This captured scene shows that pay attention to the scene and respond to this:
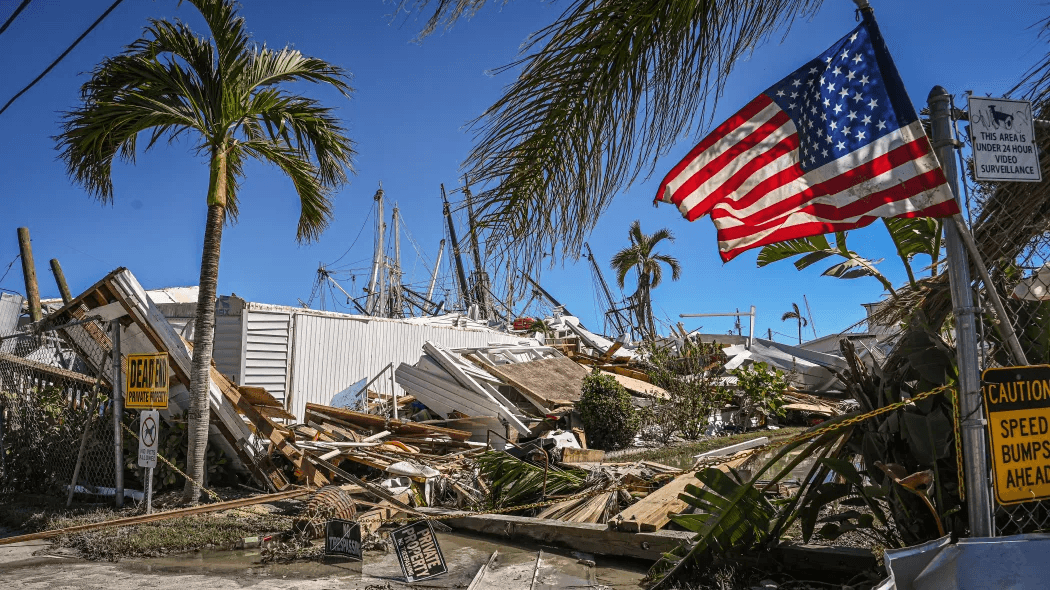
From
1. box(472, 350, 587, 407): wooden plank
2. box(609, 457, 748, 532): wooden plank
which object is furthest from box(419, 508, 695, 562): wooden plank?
box(472, 350, 587, 407): wooden plank

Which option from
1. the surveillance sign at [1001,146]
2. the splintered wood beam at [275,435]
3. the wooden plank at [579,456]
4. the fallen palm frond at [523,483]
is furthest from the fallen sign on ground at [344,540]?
the surveillance sign at [1001,146]

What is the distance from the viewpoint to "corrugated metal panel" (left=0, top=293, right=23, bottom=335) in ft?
68.8

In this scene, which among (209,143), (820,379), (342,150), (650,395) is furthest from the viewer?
(820,379)

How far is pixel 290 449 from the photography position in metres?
8.90

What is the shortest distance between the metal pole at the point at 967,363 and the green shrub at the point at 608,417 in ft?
33.4

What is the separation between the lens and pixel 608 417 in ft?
43.7

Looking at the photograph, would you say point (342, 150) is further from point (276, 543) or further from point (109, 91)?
point (276, 543)

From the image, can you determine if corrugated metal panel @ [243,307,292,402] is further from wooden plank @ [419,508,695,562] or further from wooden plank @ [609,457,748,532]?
wooden plank @ [609,457,748,532]

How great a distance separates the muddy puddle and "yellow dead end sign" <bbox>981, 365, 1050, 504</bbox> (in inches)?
105

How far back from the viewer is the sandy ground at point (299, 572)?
5258 millimetres

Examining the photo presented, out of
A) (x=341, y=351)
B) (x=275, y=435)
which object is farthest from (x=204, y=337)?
(x=341, y=351)

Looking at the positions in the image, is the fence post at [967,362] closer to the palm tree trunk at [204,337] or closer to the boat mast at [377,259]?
the palm tree trunk at [204,337]

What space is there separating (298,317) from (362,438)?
17.2 ft

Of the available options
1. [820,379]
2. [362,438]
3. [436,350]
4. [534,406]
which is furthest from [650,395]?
[820,379]
